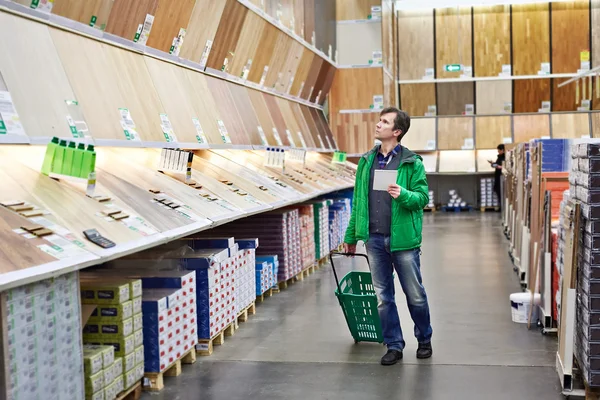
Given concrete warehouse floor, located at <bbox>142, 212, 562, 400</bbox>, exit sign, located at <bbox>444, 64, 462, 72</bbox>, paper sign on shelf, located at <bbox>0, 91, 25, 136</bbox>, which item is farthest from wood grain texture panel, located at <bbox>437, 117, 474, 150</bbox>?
paper sign on shelf, located at <bbox>0, 91, 25, 136</bbox>

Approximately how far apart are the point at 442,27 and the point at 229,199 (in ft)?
45.5

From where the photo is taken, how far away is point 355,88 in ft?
47.0

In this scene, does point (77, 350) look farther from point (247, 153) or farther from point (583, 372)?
point (247, 153)

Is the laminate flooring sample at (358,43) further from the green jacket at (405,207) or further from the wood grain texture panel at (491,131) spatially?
the green jacket at (405,207)

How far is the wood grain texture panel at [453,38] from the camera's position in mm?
18625

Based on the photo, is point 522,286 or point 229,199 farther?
point 522,286

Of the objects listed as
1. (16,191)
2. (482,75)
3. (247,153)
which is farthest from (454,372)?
(482,75)

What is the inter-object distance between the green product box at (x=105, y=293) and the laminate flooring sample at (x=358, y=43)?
10862 mm

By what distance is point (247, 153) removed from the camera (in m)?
8.99

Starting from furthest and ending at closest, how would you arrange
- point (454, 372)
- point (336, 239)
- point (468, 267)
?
point (336, 239) → point (468, 267) → point (454, 372)

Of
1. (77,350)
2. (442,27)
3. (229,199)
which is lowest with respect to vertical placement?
(77,350)

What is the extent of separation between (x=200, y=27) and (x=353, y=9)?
7.97 metres

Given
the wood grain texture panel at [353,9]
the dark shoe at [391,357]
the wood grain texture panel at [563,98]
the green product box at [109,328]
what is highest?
the wood grain texture panel at [353,9]

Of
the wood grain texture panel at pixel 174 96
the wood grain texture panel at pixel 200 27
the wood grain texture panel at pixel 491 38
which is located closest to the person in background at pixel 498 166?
the wood grain texture panel at pixel 491 38
